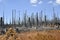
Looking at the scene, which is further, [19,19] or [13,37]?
[19,19]

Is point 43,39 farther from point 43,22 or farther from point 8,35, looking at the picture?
point 43,22

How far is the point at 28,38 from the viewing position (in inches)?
696

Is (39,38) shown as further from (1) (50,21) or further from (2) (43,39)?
(1) (50,21)

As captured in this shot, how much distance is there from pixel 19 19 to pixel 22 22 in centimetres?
480

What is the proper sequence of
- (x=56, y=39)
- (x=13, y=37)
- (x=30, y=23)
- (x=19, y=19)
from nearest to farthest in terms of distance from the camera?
1. (x=13, y=37)
2. (x=56, y=39)
3. (x=19, y=19)
4. (x=30, y=23)

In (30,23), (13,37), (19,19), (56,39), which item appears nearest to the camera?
(13,37)

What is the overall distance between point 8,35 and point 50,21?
6400 cm

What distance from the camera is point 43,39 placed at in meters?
17.5

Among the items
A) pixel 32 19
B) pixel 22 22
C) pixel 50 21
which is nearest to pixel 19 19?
pixel 22 22

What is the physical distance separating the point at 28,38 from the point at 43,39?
59.4 inches

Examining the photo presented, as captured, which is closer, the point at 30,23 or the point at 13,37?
the point at 13,37

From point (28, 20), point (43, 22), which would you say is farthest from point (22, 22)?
point (43, 22)

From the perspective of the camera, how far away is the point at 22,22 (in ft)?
251

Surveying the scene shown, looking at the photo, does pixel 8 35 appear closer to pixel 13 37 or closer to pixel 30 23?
pixel 13 37
